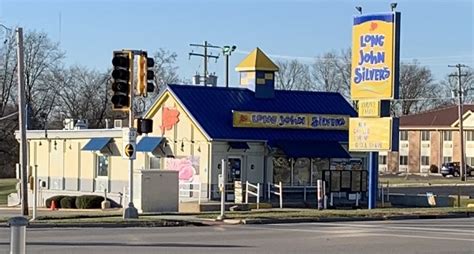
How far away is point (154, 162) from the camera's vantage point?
45.5 meters

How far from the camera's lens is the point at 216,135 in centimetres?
4212

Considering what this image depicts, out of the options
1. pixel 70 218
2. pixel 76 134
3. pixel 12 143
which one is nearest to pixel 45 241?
pixel 70 218

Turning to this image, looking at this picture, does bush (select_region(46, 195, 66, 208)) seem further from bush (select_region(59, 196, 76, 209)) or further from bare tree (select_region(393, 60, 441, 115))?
bare tree (select_region(393, 60, 441, 115))

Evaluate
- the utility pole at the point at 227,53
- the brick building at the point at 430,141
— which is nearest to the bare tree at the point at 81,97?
the utility pole at the point at 227,53

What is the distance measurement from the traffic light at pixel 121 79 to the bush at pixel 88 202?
1832 cm

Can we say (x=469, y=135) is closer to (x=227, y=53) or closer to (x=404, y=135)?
(x=404, y=135)

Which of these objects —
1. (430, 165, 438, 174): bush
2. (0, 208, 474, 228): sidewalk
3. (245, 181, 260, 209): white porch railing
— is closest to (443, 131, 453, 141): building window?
(430, 165, 438, 174): bush

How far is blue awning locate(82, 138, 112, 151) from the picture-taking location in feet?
154

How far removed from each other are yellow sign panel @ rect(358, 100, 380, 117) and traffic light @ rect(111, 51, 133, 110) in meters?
14.6

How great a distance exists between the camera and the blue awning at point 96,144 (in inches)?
1852

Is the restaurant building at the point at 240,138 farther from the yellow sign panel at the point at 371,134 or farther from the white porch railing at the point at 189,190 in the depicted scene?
the yellow sign panel at the point at 371,134

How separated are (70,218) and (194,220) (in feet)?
12.7

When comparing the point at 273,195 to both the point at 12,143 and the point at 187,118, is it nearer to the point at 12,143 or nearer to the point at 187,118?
the point at 187,118

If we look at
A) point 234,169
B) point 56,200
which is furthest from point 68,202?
point 234,169
